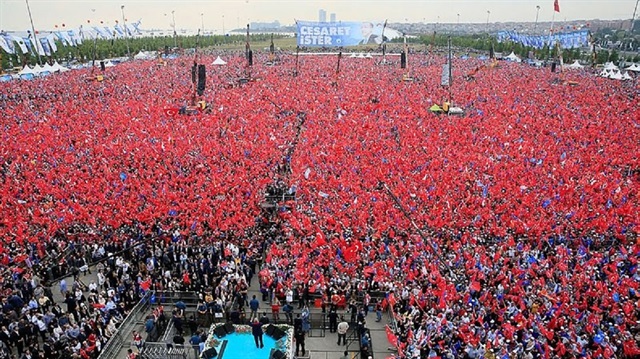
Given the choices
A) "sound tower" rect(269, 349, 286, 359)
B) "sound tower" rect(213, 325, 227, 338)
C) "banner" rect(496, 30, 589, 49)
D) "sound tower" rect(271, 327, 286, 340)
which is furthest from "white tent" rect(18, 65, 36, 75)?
"banner" rect(496, 30, 589, 49)

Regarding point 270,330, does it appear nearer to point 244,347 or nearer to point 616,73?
point 244,347

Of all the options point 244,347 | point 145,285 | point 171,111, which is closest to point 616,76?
point 171,111

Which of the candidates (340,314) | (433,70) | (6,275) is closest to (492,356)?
(340,314)

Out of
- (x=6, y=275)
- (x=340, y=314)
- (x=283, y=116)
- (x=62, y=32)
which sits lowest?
(x=340, y=314)

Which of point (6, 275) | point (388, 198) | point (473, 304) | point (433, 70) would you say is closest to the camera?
point (473, 304)

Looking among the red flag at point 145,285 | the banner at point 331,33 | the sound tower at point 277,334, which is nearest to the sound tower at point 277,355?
the sound tower at point 277,334

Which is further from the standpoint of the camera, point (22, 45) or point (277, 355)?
point (22, 45)

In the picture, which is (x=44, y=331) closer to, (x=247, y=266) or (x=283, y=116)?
(x=247, y=266)
